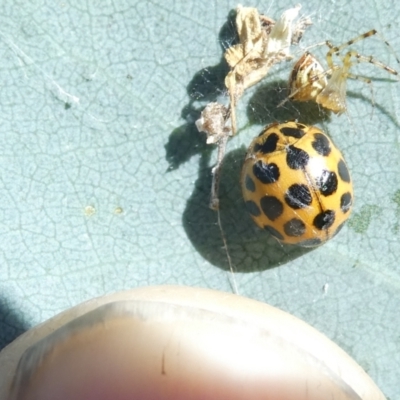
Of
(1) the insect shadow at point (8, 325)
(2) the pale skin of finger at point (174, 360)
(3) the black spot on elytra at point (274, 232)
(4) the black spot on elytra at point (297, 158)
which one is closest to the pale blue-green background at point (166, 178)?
(1) the insect shadow at point (8, 325)

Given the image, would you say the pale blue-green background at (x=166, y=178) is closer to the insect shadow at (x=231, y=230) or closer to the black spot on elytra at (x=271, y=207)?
the insect shadow at (x=231, y=230)

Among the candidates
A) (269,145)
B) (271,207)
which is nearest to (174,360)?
(271,207)

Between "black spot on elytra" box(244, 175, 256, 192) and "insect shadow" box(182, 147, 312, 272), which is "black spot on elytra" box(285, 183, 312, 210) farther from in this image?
"insect shadow" box(182, 147, 312, 272)

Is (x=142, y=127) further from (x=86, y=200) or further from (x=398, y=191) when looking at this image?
(x=398, y=191)

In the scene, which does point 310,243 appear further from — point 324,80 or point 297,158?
point 324,80

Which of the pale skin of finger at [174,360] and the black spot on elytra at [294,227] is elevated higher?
the black spot on elytra at [294,227]

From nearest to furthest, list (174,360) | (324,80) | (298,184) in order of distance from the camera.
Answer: (174,360) < (298,184) < (324,80)
